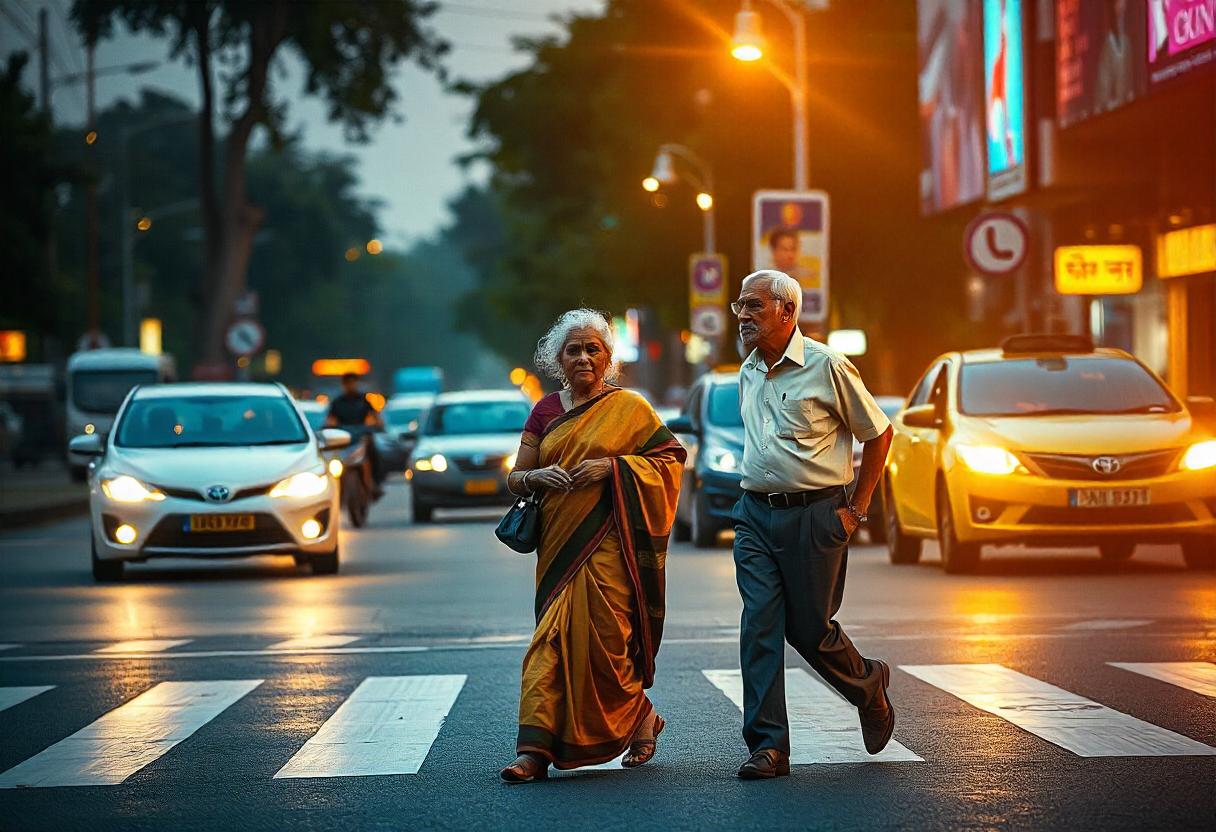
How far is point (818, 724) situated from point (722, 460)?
41.2 ft

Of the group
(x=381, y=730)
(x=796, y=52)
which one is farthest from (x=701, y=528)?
(x=796, y=52)

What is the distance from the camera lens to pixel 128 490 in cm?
1870

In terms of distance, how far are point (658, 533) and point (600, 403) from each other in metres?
0.50

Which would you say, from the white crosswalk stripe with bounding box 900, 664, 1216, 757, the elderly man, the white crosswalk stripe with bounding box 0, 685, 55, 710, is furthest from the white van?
the elderly man

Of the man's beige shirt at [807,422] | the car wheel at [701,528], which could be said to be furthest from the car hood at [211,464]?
the man's beige shirt at [807,422]

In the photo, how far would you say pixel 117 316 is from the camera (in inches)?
3629

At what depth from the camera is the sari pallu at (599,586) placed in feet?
27.1

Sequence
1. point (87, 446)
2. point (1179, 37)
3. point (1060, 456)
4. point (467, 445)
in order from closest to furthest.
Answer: point (1060, 456) → point (87, 446) → point (1179, 37) → point (467, 445)

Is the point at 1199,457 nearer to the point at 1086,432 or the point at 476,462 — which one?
the point at 1086,432

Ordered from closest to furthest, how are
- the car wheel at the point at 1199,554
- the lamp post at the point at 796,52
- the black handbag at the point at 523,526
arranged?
1. the black handbag at the point at 523,526
2. the car wheel at the point at 1199,554
3. the lamp post at the point at 796,52

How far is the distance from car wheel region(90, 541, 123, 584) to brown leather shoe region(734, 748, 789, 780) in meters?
11.7

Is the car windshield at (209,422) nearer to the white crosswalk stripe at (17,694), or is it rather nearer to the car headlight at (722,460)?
the car headlight at (722,460)

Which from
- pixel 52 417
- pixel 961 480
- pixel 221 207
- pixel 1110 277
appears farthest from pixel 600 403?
pixel 52 417

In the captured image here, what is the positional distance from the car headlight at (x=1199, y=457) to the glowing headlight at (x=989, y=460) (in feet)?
3.86
